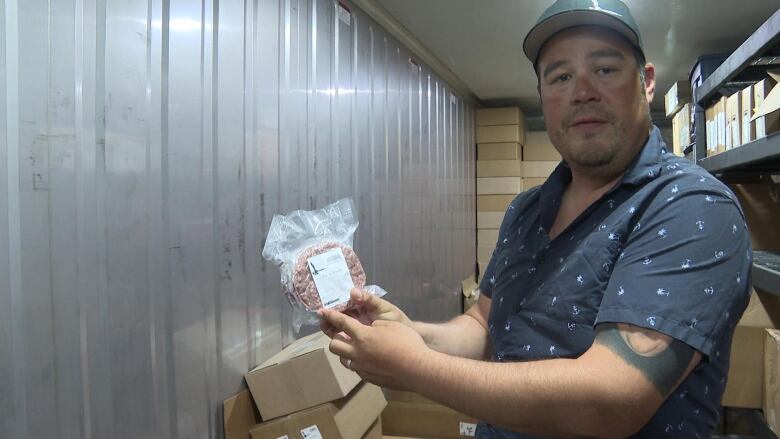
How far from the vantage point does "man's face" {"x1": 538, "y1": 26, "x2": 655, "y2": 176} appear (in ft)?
3.18

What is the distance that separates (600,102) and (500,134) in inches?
149

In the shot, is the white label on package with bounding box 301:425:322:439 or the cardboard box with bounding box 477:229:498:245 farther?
the cardboard box with bounding box 477:229:498:245

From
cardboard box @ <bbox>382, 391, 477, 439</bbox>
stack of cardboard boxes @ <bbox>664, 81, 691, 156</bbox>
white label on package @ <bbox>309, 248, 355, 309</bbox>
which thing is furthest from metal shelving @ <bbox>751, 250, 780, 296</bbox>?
cardboard box @ <bbox>382, 391, 477, 439</bbox>

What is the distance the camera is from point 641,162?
926 millimetres

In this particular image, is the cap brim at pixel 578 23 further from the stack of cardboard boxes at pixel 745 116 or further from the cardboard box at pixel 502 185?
the cardboard box at pixel 502 185

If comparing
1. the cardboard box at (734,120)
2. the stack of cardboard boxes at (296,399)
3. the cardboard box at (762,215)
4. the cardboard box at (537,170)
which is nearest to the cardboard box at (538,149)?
the cardboard box at (537,170)

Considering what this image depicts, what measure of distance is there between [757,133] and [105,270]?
184 centimetres

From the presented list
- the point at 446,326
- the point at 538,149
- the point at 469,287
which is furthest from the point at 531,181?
the point at 446,326

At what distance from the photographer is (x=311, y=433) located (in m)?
1.55

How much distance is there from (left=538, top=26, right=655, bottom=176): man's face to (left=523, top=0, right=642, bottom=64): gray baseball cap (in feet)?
0.06

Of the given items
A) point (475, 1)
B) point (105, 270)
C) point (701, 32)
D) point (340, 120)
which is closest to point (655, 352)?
point (105, 270)

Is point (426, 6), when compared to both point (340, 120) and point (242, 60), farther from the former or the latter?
point (242, 60)

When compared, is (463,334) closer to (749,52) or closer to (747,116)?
(749,52)

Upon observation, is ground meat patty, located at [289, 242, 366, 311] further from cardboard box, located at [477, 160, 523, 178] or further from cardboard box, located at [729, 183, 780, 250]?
cardboard box, located at [477, 160, 523, 178]
